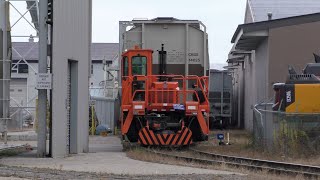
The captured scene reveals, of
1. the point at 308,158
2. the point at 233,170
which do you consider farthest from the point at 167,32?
the point at 233,170

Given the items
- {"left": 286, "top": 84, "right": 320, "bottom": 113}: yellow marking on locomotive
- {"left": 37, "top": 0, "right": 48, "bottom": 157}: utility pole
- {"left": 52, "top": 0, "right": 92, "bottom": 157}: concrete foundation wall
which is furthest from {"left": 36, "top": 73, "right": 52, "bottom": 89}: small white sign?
{"left": 286, "top": 84, "right": 320, "bottom": 113}: yellow marking on locomotive

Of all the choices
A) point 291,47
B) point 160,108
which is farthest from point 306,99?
point 291,47

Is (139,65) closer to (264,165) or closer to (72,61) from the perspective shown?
(72,61)

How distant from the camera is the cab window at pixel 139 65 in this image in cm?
2177

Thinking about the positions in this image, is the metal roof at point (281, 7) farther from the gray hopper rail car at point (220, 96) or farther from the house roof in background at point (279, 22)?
the house roof in background at point (279, 22)

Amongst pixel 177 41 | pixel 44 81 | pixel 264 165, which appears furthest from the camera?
pixel 177 41

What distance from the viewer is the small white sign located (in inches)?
674

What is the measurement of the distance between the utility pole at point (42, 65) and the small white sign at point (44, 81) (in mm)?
366

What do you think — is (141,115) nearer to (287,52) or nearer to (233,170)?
(233,170)

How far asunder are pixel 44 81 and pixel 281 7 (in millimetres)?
31212

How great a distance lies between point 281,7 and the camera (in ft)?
148

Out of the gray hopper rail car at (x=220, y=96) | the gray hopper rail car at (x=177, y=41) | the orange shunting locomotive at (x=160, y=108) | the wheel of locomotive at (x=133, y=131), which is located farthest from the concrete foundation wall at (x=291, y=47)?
the gray hopper rail car at (x=220, y=96)

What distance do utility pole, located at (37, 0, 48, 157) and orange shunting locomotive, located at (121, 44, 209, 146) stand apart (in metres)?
3.73

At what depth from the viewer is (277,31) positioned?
2852cm
